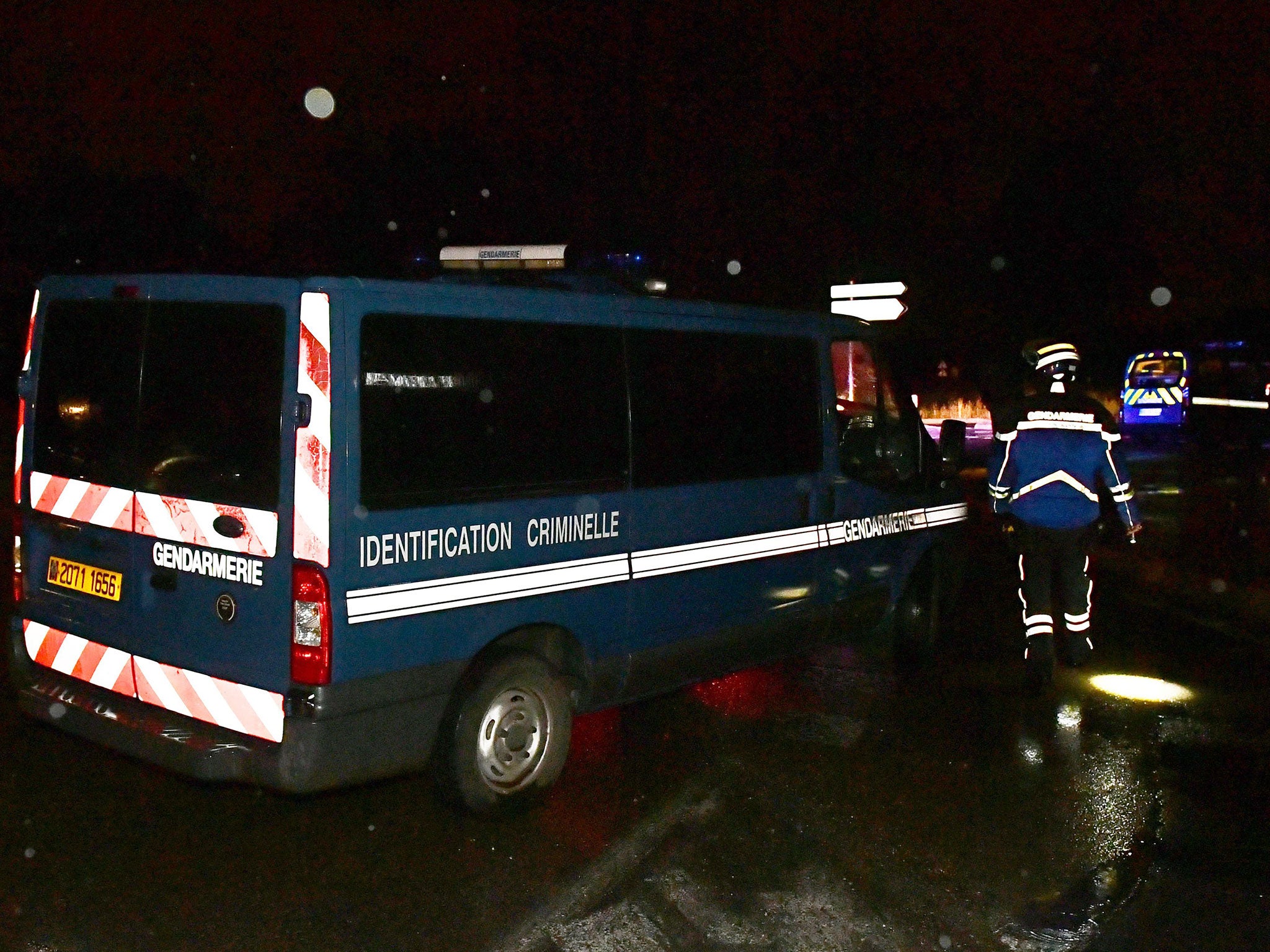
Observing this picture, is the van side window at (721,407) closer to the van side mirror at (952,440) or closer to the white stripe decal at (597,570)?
the white stripe decal at (597,570)

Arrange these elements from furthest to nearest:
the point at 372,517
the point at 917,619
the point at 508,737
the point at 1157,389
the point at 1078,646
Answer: the point at 1157,389
the point at 917,619
the point at 1078,646
the point at 508,737
the point at 372,517

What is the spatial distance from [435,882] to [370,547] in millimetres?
1198

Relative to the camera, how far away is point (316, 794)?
4.73 m

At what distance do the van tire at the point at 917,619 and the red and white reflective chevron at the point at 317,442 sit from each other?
4.48 metres

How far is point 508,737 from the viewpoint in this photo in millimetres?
5332

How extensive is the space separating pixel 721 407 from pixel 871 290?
757 cm

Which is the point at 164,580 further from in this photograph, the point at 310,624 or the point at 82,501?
the point at 310,624

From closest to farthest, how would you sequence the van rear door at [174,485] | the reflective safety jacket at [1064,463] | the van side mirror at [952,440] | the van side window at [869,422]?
the van rear door at [174,485], the van side window at [869,422], the reflective safety jacket at [1064,463], the van side mirror at [952,440]

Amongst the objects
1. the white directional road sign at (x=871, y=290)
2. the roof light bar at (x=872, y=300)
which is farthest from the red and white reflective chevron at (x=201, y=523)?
the white directional road sign at (x=871, y=290)

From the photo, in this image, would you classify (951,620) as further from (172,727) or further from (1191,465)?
(1191,465)

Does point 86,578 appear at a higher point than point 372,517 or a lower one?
lower

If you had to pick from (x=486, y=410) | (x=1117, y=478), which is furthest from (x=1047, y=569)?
(x=486, y=410)

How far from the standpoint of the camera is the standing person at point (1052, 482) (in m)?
7.39

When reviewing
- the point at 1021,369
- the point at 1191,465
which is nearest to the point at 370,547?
the point at 1191,465
